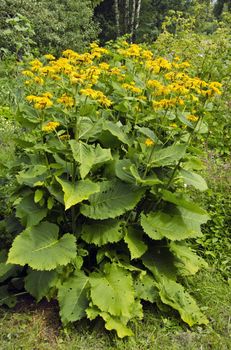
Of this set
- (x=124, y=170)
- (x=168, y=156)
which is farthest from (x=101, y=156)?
(x=168, y=156)

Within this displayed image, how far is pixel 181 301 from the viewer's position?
2.90m

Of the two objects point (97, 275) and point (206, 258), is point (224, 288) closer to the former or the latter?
point (206, 258)

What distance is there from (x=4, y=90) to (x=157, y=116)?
4.63 meters

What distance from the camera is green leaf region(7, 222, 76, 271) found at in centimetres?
253

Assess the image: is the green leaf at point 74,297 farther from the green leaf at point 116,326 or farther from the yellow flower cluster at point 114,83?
the yellow flower cluster at point 114,83

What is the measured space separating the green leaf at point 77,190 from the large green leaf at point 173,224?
18.3 inches

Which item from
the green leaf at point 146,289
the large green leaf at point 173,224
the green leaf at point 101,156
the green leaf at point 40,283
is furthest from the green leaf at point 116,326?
the green leaf at point 101,156

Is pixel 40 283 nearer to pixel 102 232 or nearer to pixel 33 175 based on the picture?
pixel 102 232

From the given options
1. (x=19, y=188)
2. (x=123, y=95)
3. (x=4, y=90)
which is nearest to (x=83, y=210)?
(x=19, y=188)

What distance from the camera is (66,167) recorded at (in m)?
2.85

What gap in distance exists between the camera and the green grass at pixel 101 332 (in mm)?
2619

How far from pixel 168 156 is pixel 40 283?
1.20 meters

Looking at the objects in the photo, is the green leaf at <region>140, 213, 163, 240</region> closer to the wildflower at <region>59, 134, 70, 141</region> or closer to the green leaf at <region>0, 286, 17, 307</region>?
the wildflower at <region>59, 134, 70, 141</region>

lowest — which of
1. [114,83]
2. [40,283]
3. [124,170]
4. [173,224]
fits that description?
[40,283]
